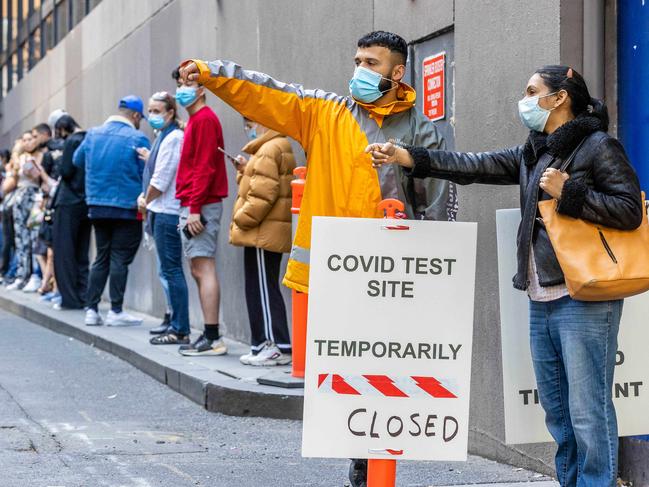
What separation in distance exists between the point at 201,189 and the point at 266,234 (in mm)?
783

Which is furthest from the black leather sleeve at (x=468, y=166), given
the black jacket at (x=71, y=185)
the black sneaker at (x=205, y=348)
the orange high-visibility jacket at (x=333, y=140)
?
the black jacket at (x=71, y=185)

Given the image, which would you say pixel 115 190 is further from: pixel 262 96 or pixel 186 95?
pixel 262 96

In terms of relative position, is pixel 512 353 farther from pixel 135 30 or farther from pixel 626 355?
pixel 135 30

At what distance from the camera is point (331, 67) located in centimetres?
930

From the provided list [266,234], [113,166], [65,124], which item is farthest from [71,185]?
[266,234]

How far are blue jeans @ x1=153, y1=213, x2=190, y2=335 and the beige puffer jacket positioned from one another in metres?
1.35

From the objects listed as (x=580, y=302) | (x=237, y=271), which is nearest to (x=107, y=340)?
(x=237, y=271)

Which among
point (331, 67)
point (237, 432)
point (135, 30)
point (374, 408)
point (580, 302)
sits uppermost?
point (135, 30)

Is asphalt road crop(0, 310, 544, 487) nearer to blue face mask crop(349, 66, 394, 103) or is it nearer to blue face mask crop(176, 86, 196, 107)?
blue face mask crop(349, 66, 394, 103)

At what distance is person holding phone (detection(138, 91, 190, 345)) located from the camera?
1043 centimetres

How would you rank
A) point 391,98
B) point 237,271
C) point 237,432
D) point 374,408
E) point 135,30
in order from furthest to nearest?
point 135,30
point 237,271
point 237,432
point 391,98
point 374,408

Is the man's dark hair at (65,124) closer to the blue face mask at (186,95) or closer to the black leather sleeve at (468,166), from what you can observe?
the blue face mask at (186,95)

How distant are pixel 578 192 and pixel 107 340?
24.9 ft

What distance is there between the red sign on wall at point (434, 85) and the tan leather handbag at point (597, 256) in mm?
2740
